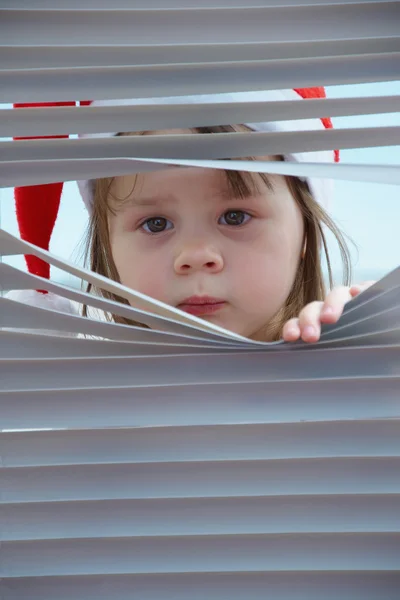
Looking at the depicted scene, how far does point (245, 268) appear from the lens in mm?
1305

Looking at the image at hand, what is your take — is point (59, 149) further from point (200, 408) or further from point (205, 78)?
point (200, 408)

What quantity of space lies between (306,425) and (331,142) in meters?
0.26

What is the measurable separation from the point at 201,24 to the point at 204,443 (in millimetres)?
385

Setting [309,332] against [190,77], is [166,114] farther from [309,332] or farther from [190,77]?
[309,332]

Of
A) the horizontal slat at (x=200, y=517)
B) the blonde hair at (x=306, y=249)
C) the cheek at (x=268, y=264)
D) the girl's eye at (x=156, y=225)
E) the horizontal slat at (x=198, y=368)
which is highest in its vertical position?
the blonde hair at (x=306, y=249)

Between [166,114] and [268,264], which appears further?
[268,264]

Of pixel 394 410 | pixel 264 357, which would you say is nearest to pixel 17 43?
pixel 264 357

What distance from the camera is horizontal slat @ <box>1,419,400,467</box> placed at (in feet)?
1.95

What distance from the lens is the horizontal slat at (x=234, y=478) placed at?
23.4 inches

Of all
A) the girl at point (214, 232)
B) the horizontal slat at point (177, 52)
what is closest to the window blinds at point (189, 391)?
the horizontal slat at point (177, 52)

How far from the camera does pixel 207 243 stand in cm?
124

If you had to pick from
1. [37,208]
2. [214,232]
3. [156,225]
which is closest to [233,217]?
[214,232]

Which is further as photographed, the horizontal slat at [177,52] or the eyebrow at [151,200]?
the eyebrow at [151,200]

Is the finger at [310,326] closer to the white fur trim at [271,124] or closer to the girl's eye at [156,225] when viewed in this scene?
the white fur trim at [271,124]
